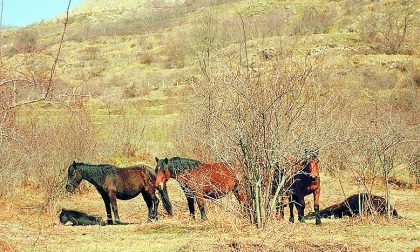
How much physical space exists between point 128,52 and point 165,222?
66.2 m

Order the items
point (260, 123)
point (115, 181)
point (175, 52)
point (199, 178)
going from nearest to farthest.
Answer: point (260, 123)
point (199, 178)
point (115, 181)
point (175, 52)

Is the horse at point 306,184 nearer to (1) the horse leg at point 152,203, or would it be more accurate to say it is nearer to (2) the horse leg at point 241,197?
(2) the horse leg at point 241,197

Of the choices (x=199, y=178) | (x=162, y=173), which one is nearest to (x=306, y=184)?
(x=199, y=178)

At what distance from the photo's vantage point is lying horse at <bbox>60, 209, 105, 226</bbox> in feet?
50.1

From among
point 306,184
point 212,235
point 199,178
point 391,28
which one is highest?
point 391,28

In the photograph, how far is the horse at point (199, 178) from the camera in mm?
12930

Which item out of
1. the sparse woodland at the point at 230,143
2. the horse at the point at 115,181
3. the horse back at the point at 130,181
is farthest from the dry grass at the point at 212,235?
the horse back at the point at 130,181

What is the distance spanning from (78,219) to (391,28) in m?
46.0

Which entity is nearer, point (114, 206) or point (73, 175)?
point (114, 206)

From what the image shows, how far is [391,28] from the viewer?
5491 centimetres

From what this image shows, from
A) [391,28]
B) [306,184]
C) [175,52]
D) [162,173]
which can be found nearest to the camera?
[306,184]

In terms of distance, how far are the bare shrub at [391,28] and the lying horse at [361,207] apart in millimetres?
→ 40844

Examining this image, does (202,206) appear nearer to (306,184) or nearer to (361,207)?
(306,184)

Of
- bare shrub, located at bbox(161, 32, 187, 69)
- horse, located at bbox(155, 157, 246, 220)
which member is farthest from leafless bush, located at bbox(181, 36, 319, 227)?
bare shrub, located at bbox(161, 32, 187, 69)
